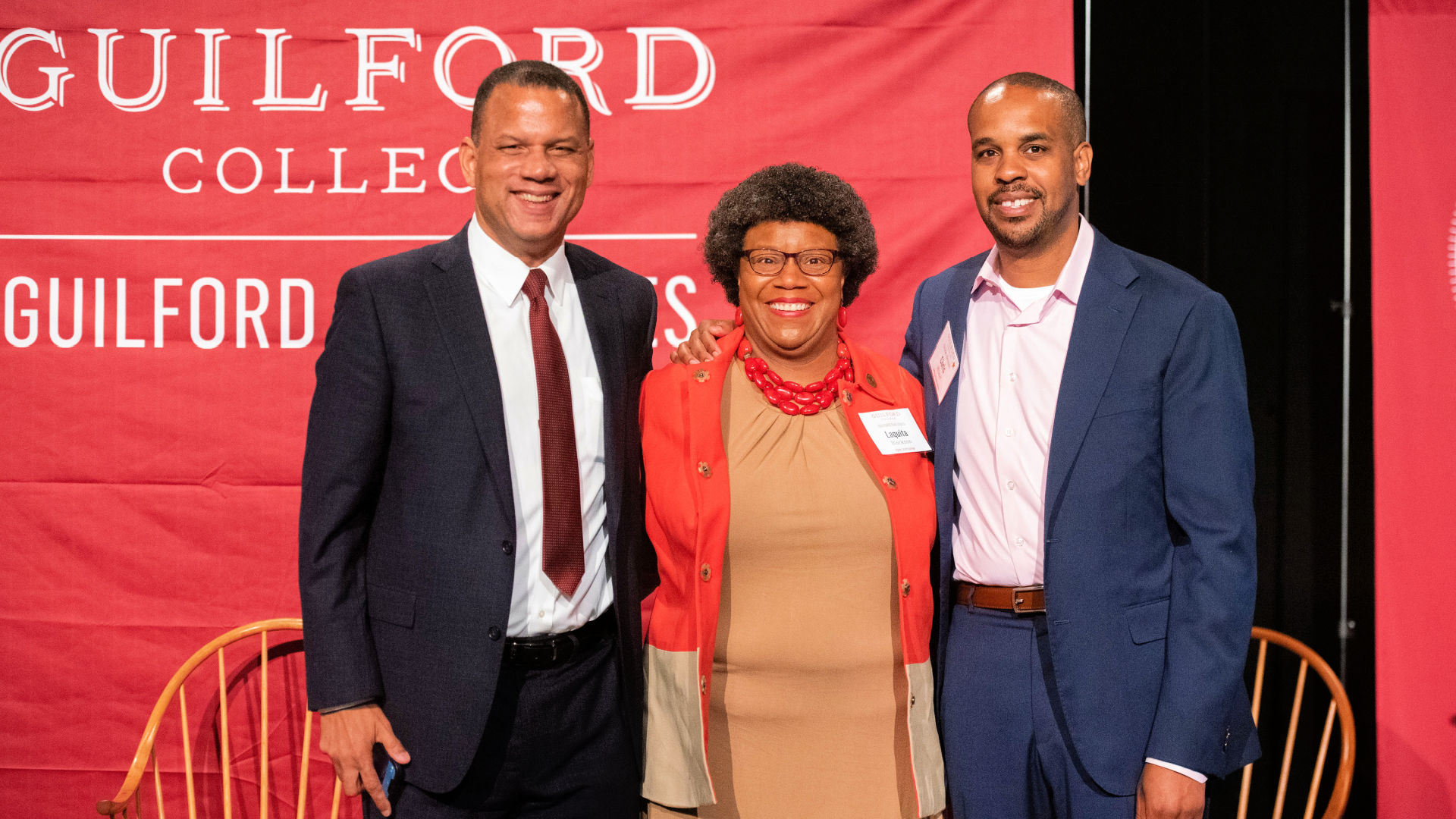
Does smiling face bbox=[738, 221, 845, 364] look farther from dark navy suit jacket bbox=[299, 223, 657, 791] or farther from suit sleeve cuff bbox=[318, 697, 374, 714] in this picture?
suit sleeve cuff bbox=[318, 697, 374, 714]

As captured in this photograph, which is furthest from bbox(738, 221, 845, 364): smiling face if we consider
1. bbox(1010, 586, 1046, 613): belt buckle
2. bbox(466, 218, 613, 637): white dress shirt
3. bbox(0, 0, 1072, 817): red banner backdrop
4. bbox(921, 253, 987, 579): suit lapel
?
bbox(0, 0, 1072, 817): red banner backdrop

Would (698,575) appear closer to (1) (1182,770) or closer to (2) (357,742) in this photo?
(2) (357,742)

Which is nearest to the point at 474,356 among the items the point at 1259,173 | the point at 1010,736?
the point at 1010,736

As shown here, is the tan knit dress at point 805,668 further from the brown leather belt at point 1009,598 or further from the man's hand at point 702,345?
the man's hand at point 702,345

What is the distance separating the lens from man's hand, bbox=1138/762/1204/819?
1714 mm

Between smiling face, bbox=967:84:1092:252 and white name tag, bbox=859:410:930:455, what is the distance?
1.34 feet

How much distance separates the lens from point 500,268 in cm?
185

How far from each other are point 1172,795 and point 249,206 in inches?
112

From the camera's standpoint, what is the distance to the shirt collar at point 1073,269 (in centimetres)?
190

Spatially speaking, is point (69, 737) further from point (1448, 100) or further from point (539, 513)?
point (1448, 100)

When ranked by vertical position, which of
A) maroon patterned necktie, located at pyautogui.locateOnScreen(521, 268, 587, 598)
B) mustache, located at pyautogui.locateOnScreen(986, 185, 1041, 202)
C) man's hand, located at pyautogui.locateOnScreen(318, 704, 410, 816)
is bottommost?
man's hand, located at pyautogui.locateOnScreen(318, 704, 410, 816)

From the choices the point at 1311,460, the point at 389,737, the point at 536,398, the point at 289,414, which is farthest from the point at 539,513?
the point at 1311,460

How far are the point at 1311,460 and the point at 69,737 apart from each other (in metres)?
3.91

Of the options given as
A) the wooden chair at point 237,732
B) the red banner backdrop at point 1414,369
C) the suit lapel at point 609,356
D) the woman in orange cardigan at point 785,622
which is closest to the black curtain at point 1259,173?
the red banner backdrop at point 1414,369
